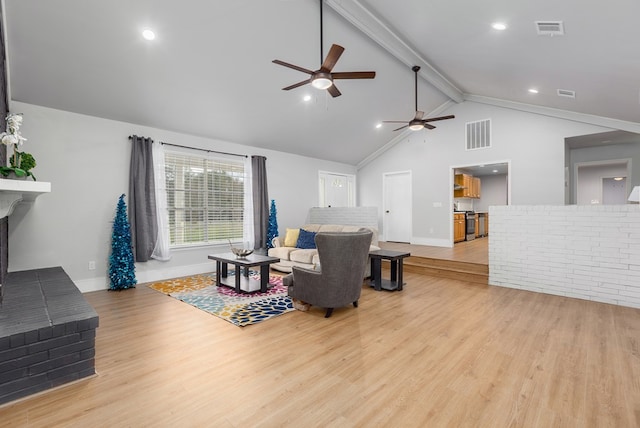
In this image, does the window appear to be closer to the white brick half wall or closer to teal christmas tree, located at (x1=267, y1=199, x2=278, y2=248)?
teal christmas tree, located at (x1=267, y1=199, x2=278, y2=248)

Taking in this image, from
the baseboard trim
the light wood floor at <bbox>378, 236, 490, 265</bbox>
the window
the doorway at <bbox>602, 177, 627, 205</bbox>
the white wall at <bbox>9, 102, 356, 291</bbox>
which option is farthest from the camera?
the doorway at <bbox>602, 177, 627, 205</bbox>

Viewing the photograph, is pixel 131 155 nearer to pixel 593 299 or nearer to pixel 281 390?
pixel 281 390

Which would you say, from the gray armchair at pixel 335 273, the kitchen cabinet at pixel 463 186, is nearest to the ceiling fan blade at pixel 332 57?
the gray armchair at pixel 335 273

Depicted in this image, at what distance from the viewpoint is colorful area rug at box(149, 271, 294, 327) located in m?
3.62

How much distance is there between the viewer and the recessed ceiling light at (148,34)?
3.50 metres

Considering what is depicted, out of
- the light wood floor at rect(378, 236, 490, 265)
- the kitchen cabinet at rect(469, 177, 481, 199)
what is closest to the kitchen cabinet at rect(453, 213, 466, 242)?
the light wood floor at rect(378, 236, 490, 265)

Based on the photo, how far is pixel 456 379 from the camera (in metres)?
2.26

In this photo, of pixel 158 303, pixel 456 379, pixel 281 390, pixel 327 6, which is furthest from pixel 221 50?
pixel 456 379

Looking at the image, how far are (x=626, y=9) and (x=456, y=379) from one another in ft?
11.0

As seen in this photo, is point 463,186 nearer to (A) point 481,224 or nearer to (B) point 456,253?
(A) point 481,224

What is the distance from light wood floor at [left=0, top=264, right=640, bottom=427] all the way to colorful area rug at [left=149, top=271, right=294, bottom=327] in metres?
0.21

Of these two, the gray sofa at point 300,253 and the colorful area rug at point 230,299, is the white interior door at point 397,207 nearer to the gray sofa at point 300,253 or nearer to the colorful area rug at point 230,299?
the gray sofa at point 300,253

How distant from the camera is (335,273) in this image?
3.45m

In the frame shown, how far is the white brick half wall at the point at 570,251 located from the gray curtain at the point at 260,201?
4.72 meters
